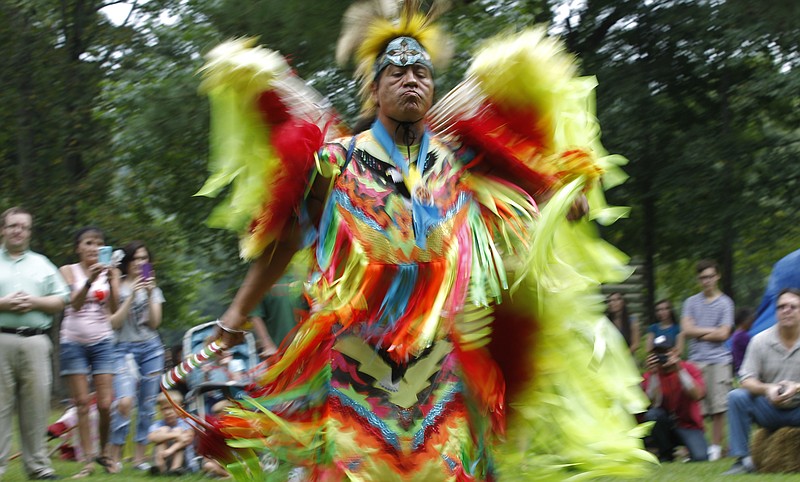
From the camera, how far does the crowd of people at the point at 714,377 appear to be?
24.0 feet

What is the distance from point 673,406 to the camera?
8320 millimetres

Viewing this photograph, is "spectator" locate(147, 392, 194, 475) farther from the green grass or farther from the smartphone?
the smartphone

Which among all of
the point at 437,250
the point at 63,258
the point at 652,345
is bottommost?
the point at 63,258

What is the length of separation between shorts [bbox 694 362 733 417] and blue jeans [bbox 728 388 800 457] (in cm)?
104

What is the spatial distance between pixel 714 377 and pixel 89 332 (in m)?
4.59

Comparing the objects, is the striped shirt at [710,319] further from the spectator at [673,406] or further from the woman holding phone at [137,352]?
the woman holding phone at [137,352]

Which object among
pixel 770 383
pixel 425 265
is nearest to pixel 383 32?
pixel 425 265

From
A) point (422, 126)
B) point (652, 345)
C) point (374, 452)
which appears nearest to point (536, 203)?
point (422, 126)

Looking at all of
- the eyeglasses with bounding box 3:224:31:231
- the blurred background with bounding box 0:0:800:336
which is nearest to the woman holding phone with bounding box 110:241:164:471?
the eyeglasses with bounding box 3:224:31:231

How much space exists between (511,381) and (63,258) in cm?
1498

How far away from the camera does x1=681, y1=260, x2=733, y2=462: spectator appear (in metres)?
8.65

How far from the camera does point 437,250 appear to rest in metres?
3.65

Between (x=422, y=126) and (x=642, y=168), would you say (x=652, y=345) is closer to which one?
(x=642, y=168)

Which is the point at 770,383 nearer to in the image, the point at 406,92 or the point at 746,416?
the point at 746,416
